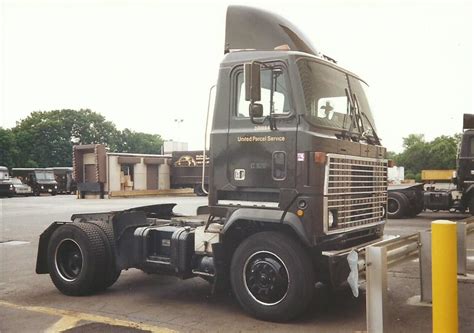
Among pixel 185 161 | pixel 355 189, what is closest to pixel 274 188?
pixel 355 189

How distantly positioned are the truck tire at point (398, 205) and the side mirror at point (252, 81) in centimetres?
1256

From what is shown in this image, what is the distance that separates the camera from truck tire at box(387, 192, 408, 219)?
54.2 feet

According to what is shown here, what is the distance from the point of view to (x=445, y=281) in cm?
429

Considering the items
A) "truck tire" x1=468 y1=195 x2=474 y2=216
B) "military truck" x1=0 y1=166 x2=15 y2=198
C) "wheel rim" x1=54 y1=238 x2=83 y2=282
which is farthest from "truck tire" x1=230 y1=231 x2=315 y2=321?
"military truck" x1=0 y1=166 x2=15 y2=198

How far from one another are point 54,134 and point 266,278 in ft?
259

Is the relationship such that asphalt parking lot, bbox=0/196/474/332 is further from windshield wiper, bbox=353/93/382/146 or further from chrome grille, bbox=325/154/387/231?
windshield wiper, bbox=353/93/382/146

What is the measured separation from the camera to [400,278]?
7.64 m

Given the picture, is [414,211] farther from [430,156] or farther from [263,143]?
[430,156]

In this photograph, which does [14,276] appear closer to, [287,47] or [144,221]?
[144,221]

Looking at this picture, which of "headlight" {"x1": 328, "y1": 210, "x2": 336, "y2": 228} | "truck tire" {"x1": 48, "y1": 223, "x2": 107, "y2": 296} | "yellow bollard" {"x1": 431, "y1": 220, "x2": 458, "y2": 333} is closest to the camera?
"yellow bollard" {"x1": 431, "y1": 220, "x2": 458, "y2": 333}

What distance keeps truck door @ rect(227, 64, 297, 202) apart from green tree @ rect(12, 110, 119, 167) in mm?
73351

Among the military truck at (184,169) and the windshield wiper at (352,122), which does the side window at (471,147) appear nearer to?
the windshield wiper at (352,122)

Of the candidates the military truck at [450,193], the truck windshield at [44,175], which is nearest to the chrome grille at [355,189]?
the military truck at [450,193]

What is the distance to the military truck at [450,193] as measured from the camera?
14.8 metres
